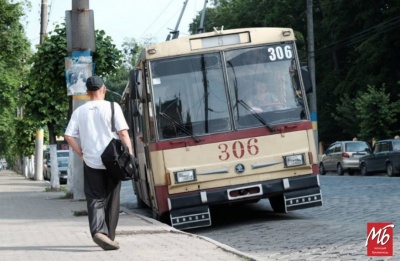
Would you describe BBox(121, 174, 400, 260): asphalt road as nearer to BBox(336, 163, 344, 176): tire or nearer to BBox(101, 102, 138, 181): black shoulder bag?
BBox(101, 102, 138, 181): black shoulder bag

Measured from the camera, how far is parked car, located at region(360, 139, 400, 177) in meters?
39.9

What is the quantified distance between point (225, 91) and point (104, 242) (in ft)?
17.7

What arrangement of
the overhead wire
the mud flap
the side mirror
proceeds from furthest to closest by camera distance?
1. the overhead wire
2. the side mirror
3. the mud flap

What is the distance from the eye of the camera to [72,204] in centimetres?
2444

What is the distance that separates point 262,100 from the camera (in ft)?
52.9

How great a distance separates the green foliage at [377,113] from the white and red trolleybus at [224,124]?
118 ft

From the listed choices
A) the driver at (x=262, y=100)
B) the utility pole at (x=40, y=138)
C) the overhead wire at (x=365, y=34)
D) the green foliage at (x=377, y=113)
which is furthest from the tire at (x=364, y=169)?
the driver at (x=262, y=100)

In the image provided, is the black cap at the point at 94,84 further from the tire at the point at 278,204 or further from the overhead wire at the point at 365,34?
the overhead wire at the point at 365,34

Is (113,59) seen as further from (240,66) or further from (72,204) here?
(240,66)

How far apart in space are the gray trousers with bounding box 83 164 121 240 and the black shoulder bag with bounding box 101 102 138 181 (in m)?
0.15

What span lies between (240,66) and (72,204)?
30.7ft

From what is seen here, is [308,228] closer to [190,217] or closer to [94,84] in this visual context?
[190,217]

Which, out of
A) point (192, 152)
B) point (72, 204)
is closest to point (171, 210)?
point (192, 152)

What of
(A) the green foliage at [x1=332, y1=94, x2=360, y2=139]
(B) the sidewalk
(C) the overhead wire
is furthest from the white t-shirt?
(C) the overhead wire
